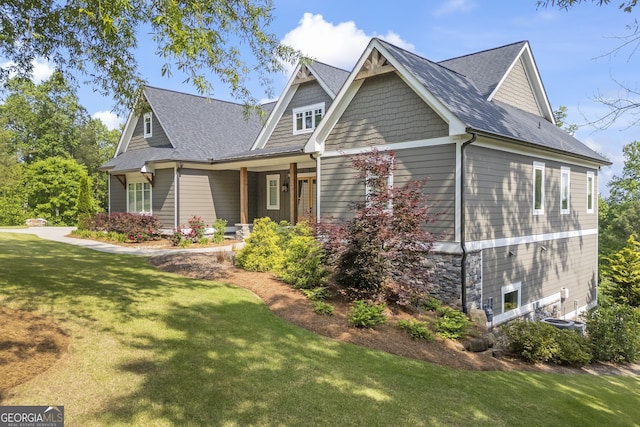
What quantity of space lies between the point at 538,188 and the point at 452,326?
648 cm

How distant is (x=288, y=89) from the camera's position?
1648 centimetres

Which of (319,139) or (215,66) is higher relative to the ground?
(215,66)

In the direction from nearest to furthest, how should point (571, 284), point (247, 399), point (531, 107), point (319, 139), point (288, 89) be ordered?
point (247, 399) < point (319, 139) < point (571, 284) < point (531, 107) < point (288, 89)

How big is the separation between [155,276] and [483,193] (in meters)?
7.90

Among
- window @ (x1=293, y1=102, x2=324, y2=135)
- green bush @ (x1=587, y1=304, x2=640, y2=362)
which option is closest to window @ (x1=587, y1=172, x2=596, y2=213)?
green bush @ (x1=587, y1=304, x2=640, y2=362)

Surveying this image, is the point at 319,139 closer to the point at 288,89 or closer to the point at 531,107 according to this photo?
the point at 288,89

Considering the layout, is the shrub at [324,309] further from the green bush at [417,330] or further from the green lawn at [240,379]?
the green bush at [417,330]

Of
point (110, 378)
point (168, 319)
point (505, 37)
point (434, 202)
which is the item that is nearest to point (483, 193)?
point (434, 202)

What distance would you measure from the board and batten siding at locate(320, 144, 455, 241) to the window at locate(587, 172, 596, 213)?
8.85m

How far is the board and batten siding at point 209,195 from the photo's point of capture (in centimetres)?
1758

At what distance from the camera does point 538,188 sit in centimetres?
1205

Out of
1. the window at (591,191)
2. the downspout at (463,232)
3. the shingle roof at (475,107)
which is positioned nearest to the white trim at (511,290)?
the downspout at (463,232)

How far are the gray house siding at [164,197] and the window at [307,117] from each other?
5.69 meters

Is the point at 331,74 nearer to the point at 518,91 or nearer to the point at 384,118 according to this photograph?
the point at 384,118
